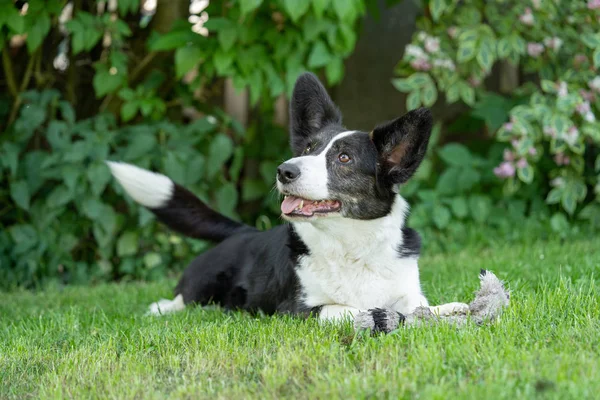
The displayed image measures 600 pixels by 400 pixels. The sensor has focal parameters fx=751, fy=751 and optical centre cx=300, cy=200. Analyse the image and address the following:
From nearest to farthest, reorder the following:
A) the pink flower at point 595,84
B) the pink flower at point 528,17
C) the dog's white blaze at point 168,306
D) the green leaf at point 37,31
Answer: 1. the dog's white blaze at point 168,306
2. the green leaf at point 37,31
3. the pink flower at point 595,84
4. the pink flower at point 528,17

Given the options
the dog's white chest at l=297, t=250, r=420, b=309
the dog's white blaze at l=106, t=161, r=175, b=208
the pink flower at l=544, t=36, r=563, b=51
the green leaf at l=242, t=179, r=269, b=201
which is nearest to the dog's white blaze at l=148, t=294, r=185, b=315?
the dog's white blaze at l=106, t=161, r=175, b=208

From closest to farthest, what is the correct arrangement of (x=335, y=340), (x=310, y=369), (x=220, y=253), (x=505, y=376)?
(x=505, y=376) < (x=310, y=369) < (x=335, y=340) < (x=220, y=253)

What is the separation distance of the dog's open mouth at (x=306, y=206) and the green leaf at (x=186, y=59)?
2252 mm

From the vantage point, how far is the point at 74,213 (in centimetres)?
523

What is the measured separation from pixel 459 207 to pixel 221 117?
189cm

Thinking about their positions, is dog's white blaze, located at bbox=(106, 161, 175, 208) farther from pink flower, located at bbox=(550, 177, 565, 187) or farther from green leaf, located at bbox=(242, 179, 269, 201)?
pink flower, located at bbox=(550, 177, 565, 187)

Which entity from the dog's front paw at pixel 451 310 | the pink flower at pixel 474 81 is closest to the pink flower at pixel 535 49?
the pink flower at pixel 474 81

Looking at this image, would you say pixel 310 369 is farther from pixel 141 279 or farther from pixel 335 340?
pixel 141 279

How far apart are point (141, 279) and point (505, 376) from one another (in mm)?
3767

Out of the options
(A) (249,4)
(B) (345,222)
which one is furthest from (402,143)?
(A) (249,4)

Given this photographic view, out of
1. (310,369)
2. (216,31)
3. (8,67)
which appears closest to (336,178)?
(310,369)

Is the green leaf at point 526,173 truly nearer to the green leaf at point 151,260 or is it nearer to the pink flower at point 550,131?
the pink flower at point 550,131

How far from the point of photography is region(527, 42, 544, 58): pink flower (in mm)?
5148

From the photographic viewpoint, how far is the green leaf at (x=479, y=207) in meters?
5.30
